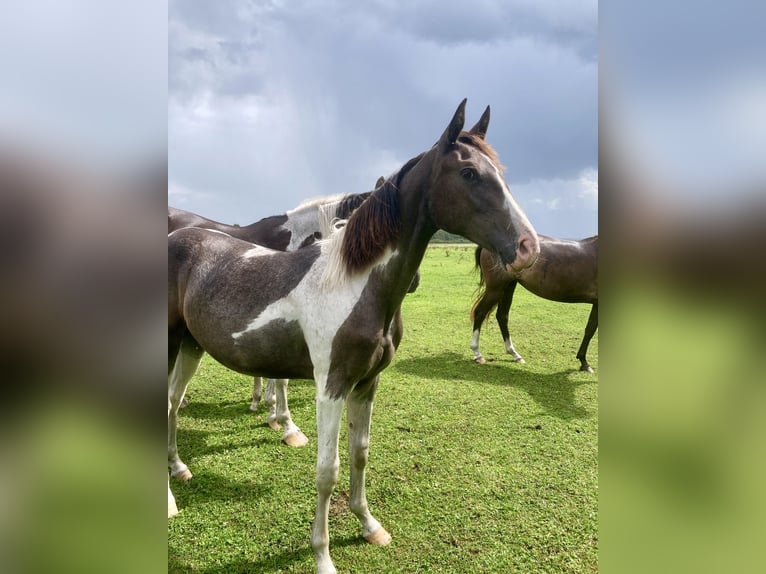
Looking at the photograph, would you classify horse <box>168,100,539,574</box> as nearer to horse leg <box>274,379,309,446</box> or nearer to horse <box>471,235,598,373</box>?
horse leg <box>274,379,309,446</box>

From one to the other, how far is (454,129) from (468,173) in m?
0.22

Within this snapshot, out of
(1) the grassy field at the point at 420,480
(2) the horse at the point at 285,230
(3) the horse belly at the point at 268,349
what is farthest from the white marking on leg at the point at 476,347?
(3) the horse belly at the point at 268,349

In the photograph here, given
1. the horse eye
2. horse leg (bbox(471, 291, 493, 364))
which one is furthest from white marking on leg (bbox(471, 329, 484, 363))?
the horse eye

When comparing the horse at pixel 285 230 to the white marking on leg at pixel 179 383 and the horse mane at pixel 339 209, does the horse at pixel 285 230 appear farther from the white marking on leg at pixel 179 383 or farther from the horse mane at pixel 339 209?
the white marking on leg at pixel 179 383

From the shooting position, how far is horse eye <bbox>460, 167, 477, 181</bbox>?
6.15ft

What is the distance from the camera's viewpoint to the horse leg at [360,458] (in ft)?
8.20

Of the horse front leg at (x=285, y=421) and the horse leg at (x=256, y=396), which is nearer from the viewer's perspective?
the horse front leg at (x=285, y=421)

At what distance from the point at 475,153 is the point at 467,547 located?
2195mm

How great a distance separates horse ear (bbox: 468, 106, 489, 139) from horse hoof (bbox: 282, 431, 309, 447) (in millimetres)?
2868

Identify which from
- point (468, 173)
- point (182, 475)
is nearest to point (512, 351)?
point (182, 475)

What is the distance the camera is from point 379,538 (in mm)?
2479

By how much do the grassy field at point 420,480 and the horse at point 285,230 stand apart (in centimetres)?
16
